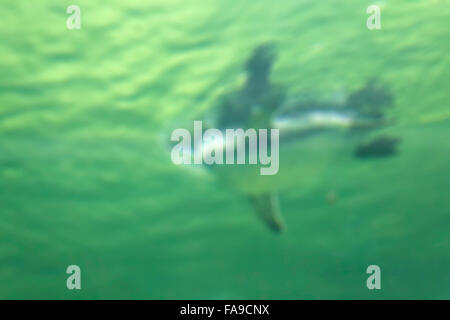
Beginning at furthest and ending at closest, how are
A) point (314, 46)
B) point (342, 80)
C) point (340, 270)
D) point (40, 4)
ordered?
point (340, 270) < point (342, 80) < point (314, 46) < point (40, 4)

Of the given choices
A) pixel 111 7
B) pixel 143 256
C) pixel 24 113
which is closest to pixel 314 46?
pixel 111 7

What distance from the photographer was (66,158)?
10633 mm

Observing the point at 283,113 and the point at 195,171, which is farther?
the point at 195,171

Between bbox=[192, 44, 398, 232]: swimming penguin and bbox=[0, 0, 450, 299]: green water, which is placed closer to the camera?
bbox=[0, 0, 450, 299]: green water

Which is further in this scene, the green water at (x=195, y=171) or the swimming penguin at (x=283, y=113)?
the swimming penguin at (x=283, y=113)

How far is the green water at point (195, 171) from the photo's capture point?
304 inches

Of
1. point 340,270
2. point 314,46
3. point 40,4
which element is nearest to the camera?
point 40,4

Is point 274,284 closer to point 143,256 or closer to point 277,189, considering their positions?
point 143,256

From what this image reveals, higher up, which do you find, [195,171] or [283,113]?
[283,113]

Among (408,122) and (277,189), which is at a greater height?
(408,122)

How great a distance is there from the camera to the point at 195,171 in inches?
452

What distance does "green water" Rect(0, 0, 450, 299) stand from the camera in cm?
771
